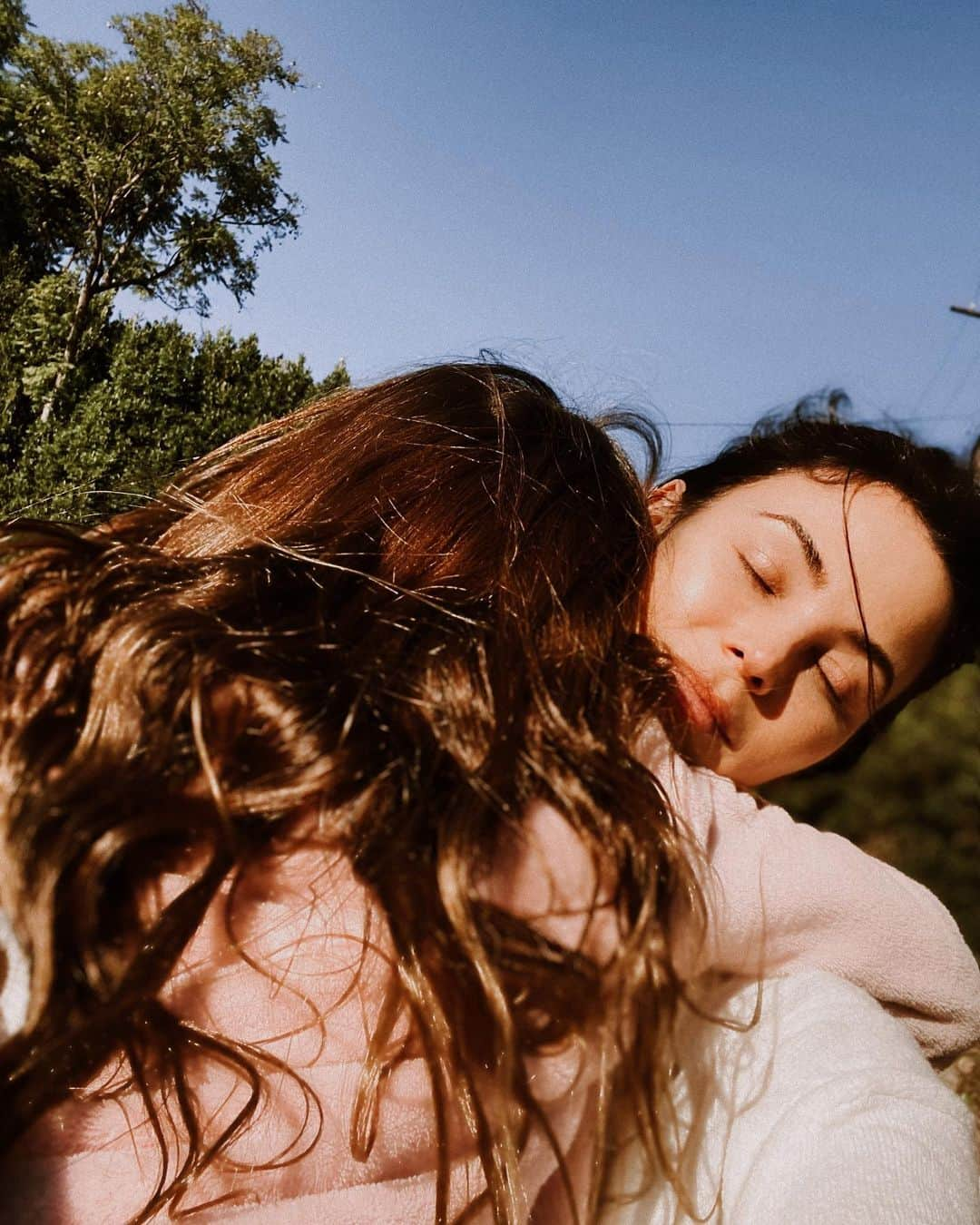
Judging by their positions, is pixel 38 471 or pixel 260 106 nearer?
pixel 38 471

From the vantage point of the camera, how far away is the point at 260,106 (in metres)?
11.1

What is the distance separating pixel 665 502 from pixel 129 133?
1161cm

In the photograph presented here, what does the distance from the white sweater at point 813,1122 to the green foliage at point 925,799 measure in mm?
1903

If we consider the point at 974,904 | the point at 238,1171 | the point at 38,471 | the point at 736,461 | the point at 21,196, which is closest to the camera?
the point at 238,1171

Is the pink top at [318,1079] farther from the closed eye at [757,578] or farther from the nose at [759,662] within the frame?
the closed eye at [757,578]

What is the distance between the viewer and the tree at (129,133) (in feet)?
34.1

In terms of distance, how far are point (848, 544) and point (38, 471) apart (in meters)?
7.42

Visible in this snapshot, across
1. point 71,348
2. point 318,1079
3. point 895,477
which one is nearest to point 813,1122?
point 318,1079

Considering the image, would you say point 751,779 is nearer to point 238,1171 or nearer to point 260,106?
point 238,1171

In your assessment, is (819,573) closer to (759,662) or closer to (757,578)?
(757,578)

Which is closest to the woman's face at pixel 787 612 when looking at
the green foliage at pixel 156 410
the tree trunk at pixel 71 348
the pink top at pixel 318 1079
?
the pink top at pixel 318 1079

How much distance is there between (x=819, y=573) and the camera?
1.75m

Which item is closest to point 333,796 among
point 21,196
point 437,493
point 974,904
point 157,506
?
point 437,493

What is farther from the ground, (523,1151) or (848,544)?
(848,544)
